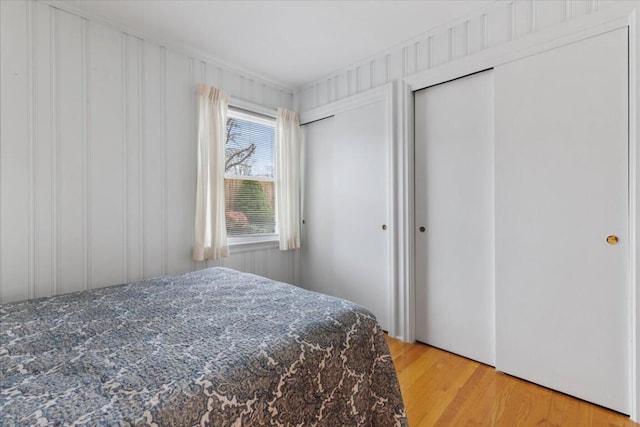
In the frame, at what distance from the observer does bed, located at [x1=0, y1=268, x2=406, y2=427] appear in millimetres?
769

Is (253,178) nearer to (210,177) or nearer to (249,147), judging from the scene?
(249,147)

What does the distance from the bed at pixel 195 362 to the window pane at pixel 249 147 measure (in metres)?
1.59

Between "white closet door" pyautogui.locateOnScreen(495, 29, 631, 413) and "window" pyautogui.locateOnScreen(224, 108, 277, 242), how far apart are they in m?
2.12

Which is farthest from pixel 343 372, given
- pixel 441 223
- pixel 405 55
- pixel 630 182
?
pixel 405 55

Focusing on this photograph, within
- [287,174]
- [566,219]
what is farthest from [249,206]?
[566,219]

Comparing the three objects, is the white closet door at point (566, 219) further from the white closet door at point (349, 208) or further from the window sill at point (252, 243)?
the window sill at point (252, 243)

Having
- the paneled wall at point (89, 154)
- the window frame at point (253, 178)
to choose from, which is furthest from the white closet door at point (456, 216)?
the paneled wall at point (89, 154)

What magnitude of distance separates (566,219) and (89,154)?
3075mm

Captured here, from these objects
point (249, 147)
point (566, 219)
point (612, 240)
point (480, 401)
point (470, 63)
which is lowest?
point (480, 401)

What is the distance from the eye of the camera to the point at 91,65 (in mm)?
2029

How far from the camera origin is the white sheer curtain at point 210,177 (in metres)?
2.54

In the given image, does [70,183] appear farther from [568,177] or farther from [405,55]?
[568,177]

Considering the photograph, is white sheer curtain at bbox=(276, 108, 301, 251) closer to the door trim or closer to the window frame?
the window frame

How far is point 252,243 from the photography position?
9.83ft
